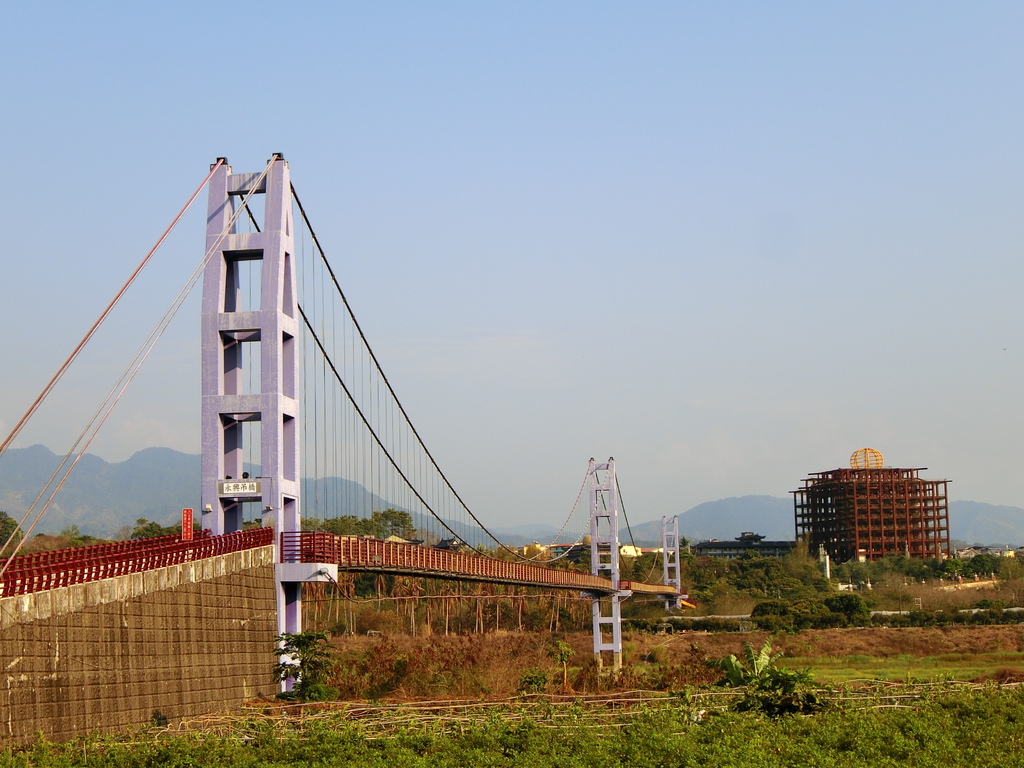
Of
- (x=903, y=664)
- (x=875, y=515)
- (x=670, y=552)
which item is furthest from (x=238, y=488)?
(x=875, y=515)

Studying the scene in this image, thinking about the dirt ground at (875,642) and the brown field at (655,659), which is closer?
the brown field at (655,659)

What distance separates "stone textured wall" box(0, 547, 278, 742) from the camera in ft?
58.7

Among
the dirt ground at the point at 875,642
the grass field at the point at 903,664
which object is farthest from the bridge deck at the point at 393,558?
the dirt ground at the point at 875,642

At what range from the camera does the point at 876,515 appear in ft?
482

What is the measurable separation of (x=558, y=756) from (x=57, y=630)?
8194 mm

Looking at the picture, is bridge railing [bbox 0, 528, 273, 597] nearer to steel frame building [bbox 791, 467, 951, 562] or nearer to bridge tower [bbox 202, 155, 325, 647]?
bridge tower [bbox 202, 155, 325, 647]

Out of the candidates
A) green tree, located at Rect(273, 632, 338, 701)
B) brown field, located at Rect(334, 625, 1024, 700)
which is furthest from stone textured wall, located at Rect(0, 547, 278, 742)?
brown field, located at Rect(334, 625, 1024, 700)

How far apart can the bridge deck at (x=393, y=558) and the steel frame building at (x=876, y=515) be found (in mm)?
104614

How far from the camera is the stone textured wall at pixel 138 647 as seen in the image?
17.9m

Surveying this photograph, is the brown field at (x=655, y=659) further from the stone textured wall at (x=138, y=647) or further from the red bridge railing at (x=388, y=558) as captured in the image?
the stone textured wall at (x=138, y=647)

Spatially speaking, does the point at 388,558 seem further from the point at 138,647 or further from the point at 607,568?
the point at 607,568

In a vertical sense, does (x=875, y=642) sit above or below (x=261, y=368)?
below

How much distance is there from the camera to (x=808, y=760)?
53.6 ft

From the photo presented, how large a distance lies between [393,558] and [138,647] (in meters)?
12.0
